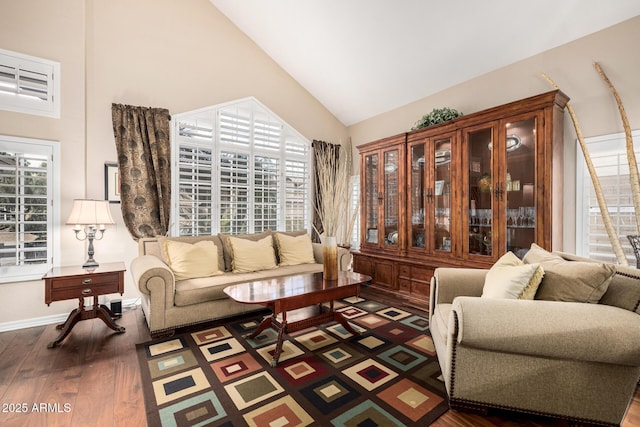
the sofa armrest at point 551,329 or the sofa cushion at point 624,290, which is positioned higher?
the sofa cushion at point 624,290

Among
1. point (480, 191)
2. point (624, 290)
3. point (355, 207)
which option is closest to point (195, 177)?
point (355, 207)

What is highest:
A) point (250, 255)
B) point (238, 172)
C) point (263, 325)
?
point (238, 172)

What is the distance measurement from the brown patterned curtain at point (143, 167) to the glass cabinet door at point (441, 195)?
3.20m

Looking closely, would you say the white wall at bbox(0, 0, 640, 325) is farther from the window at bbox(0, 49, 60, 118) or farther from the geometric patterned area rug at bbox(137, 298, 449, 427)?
the geometric patterned area rug at bbox(137, 298, 449, 427)

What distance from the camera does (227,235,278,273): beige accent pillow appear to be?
11.1ft

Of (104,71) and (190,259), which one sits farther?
(104,71)

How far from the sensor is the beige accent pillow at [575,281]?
60.2 inches

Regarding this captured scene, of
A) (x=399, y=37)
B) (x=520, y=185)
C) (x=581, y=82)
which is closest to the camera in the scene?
(x=581, y=82)

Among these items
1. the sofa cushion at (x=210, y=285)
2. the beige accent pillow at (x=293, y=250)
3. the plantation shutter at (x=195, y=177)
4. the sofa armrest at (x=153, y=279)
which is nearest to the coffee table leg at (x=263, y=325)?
the sofa cushion at (x=210, y=285)

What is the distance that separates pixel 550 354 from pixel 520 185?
71.5 inches

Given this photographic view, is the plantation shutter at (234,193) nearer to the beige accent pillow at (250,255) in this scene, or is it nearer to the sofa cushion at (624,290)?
the beige accent pillow at (250,255)

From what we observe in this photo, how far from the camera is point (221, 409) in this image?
1.67 meters

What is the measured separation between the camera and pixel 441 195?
3449 mm

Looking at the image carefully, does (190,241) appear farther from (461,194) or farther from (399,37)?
(399,37)
